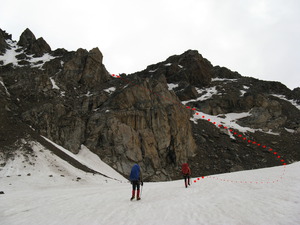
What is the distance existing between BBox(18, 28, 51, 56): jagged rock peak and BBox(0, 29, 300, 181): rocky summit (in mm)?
250

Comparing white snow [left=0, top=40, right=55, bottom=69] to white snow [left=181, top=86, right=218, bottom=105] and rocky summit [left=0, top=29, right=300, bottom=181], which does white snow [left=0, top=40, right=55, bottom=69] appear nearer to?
rocky summit [left=0, top=29, right=300, bottom=181]

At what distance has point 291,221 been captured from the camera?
19.2ft

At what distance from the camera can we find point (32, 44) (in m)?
59.7

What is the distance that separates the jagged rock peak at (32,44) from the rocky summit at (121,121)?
0.25m

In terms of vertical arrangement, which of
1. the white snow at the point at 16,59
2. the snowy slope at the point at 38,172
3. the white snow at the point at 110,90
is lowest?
the snowy slope at the point at 38,172

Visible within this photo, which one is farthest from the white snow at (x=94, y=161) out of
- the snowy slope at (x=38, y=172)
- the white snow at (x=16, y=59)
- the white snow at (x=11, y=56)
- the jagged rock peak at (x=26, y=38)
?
the jagged rock peak at (x=26, y=38)

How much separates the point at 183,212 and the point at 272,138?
54890 millimetres

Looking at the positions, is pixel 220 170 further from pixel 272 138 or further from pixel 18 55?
pixel 18 55

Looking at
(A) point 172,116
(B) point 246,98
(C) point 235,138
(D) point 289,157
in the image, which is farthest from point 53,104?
(B) point 246,98

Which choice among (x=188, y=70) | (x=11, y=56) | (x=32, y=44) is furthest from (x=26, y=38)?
(x=188, y=70)

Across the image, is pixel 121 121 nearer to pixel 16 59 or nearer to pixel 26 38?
pixel 16 59

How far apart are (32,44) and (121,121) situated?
132 ft

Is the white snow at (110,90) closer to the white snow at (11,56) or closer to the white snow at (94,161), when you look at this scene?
the white snow at (94,161)

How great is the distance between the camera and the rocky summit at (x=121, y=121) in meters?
32.7
